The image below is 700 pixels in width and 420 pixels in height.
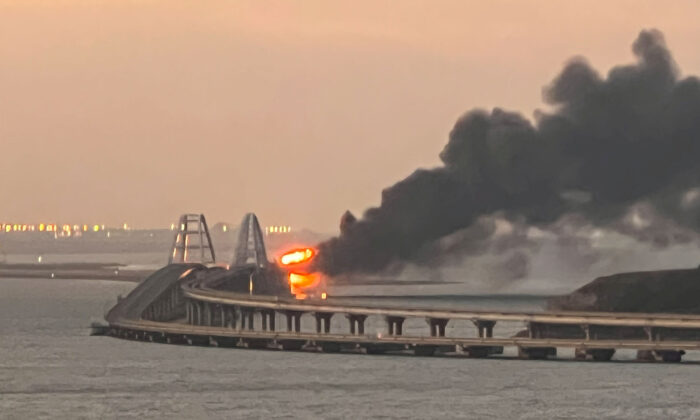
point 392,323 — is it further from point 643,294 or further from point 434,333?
point 643,294

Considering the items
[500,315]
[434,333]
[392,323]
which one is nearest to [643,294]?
[392,323]

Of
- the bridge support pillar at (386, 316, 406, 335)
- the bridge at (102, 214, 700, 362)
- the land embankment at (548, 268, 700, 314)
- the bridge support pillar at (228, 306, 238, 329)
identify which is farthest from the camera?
the bridge support pillar at (228, 306, 238, 329)

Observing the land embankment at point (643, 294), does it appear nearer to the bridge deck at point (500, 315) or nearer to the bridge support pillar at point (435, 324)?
the bridge deck at point (500, 315)

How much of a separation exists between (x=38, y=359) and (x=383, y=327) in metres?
57.5

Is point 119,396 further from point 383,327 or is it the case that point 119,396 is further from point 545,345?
point 383,327

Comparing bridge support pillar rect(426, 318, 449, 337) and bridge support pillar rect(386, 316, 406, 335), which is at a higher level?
bridge support pillar rect(386, 316, 406, 335)

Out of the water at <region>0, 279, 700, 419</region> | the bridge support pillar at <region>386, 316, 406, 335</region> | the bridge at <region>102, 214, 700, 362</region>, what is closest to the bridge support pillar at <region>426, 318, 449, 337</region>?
the bridge at <region>102, 214, 700, 362</region>

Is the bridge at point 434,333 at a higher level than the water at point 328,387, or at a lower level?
higher

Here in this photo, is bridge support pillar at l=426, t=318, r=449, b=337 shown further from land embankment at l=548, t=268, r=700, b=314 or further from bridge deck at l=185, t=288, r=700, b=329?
land embankment at l=548, t=268, r=700, b=314

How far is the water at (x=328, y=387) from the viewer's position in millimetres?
100875

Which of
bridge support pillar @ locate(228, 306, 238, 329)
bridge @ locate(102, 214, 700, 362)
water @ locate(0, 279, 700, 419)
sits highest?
bridge support pillar @ locate(228, 306, 238, 329)

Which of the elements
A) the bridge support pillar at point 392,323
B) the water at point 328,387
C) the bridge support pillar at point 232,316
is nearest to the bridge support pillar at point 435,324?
the water at point 328,387

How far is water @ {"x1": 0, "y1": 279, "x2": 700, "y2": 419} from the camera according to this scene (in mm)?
100875

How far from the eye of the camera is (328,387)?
4459 inches
